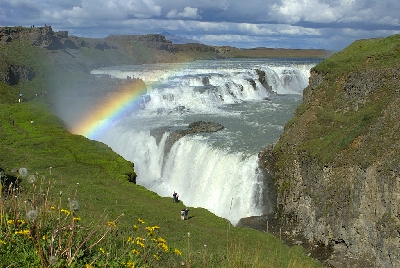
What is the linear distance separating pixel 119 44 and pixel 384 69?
152m

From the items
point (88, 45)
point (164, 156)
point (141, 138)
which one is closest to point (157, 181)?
point (164, 156)

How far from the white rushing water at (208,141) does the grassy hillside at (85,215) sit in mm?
3465

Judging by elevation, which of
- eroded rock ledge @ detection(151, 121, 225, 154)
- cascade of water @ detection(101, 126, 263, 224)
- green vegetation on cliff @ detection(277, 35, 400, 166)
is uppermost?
green vegetation on cliff @ detection(277, 35, 400, 166)

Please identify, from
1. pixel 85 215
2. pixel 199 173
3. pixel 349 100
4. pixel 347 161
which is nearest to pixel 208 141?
pixel 199 173

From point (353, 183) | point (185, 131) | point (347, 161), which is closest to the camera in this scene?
point (353, 183)

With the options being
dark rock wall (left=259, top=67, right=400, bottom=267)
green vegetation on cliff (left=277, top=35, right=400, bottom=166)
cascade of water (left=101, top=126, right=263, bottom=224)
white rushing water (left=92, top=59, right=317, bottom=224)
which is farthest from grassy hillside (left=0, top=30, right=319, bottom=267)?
green vegetation on cliff (left=277, top=35, right=400, bottom=166)

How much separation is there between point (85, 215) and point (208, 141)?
78.9ft

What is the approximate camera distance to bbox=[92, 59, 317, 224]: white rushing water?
1088 inches

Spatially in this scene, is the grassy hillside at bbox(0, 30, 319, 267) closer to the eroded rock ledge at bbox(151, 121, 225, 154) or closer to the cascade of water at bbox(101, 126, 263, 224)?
the cascade of water at bbox(101, 126, 263, 224)

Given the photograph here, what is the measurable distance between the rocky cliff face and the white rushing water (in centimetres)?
273

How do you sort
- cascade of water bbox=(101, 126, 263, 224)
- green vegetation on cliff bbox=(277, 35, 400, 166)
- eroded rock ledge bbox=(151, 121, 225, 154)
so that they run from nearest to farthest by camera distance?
green vegetation on cliff bbox=(277, 35, 400, 166) < cascade of water bbox=(101, 126, 263, 224) < eroded rock ledge bbox=(151, 121, 225, 154)

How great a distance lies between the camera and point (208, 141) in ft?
110

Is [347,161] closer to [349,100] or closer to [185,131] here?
[349,100]

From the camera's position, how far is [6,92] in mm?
62469
